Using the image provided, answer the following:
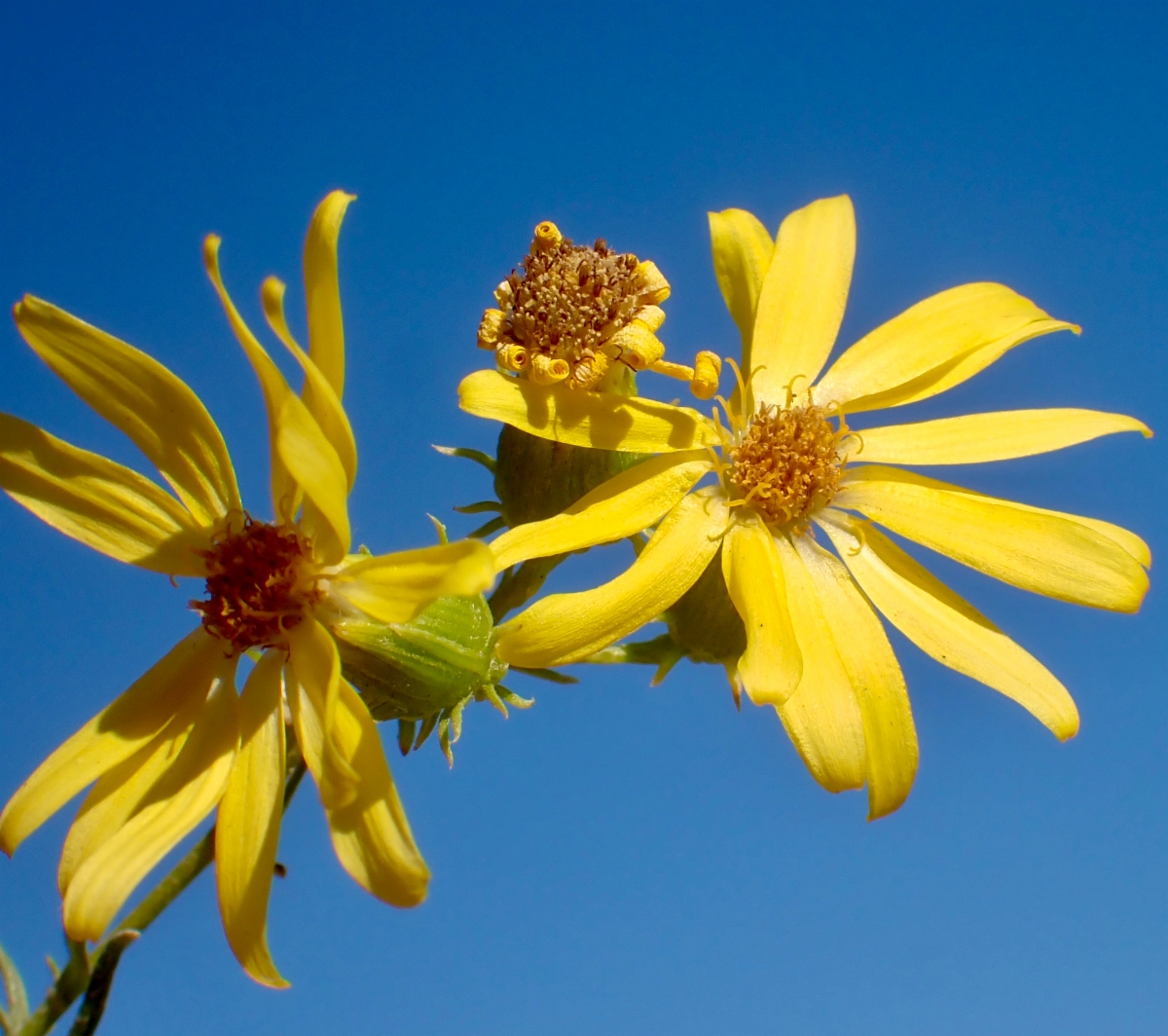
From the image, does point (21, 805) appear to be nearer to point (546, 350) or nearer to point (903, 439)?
point (546, 350)

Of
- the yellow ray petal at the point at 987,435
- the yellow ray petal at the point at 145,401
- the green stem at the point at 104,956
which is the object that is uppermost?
the yellow ray petal at the point at 987,435

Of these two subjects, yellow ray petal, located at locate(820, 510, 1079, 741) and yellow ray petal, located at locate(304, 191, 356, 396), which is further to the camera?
yellow ray petal, located at locate(820, 510, 1079, 741)

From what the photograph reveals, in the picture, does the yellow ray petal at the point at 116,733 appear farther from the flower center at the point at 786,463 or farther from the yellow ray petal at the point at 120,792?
the flower center at the point at 786,463

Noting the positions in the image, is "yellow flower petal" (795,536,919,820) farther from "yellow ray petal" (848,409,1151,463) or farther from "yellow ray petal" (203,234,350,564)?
"yellow ray petal" (203,234,350,564)

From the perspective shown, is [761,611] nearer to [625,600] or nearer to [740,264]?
[625,600]

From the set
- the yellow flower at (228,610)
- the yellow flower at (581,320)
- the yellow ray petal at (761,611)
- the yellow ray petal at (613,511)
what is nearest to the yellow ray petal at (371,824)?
the yellow flower at (228,610)

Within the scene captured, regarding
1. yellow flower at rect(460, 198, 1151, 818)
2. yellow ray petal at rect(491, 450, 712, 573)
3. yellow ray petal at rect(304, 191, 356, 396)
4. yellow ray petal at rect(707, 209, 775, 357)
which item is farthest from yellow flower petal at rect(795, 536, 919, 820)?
yellow ray petal at rect(304, 191, 356, 396)
